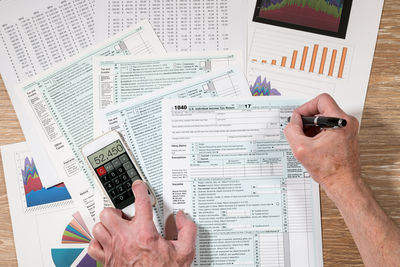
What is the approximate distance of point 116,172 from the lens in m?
0.73

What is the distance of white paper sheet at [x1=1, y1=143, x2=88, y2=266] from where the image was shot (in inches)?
30.7

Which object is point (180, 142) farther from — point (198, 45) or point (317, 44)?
point (317, 44)

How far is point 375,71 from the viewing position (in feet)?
2.50

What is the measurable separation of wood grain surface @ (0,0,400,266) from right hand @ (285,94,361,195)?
117 mm

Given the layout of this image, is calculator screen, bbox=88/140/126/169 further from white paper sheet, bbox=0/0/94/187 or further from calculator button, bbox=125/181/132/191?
white paper sheet, bbox=0/0/94/187

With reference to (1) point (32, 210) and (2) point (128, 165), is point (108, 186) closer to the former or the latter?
(2) point (128, 165)

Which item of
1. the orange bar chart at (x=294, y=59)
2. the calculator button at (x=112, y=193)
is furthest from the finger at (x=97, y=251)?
the orange bar chart at (x=294, y=59)

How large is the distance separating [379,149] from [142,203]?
0.52 m

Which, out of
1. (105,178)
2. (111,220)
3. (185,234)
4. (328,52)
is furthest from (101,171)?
(328,52)

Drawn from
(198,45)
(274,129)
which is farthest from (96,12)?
(274,129)

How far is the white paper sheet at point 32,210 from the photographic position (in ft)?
2.56

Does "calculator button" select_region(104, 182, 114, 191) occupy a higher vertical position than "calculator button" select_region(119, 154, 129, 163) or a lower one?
lower

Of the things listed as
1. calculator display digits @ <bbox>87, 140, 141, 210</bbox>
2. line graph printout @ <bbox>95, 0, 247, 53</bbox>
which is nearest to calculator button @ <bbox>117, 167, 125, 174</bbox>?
calculator display digits @ <bbox>87, 140, 141, 210</bbox>

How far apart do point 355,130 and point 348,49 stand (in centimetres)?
22
